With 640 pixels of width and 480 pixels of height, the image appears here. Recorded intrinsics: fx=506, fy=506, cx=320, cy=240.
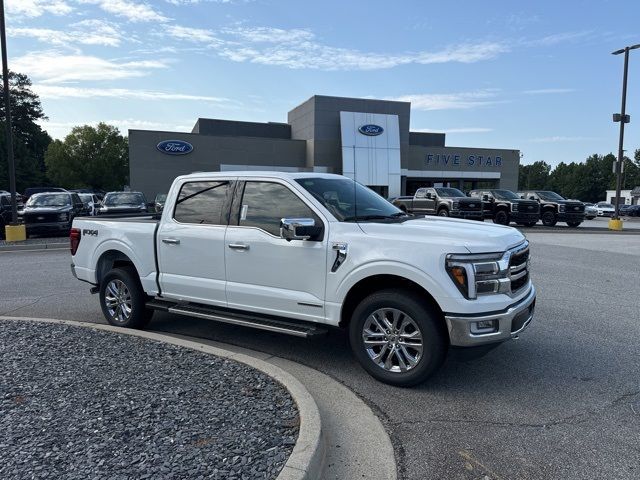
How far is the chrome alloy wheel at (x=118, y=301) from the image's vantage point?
623 centimetres

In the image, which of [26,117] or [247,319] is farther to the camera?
[26,117]

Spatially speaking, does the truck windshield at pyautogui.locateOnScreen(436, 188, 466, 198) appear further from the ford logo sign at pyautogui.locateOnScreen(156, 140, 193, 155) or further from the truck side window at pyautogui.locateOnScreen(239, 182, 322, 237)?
the ford logo sign at pyautogui.locateOnScreen(156, 140, 193, 155)

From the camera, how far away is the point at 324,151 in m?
43.5

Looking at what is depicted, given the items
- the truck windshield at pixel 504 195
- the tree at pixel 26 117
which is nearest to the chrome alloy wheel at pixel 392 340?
the truck windshield at pixel 504 195

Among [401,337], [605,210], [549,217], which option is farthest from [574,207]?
[605,210]

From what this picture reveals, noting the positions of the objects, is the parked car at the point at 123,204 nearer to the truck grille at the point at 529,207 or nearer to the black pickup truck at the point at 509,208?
the black pickup truck at the point at 509,208

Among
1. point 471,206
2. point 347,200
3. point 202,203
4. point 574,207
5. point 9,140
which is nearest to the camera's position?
point 347,200

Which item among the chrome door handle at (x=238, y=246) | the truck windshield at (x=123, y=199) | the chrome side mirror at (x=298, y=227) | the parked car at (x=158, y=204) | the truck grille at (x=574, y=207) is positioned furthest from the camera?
the truck grille at (x=574, y=207)

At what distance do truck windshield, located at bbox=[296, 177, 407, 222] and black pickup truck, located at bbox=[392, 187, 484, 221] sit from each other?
55.1 feet

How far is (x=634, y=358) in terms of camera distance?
5141 millimetres

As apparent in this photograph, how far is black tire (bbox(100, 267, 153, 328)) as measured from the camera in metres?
6.13

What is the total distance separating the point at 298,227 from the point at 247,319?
127cm

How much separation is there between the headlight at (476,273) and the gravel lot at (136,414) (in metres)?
1.64

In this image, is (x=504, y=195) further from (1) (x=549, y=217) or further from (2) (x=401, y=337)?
(2) (x=401, y=337)
